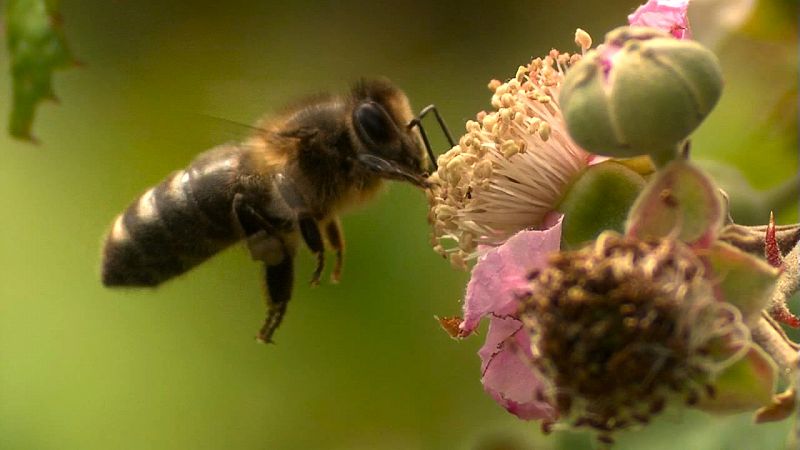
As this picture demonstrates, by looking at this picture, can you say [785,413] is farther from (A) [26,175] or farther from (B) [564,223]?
(A) [26,175]

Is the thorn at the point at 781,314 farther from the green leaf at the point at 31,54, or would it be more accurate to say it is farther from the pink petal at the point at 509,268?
the green leaf at the point at 31,54

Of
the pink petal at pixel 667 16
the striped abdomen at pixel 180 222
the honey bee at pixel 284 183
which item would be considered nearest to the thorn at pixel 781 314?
the pink petal at pixel 667 16

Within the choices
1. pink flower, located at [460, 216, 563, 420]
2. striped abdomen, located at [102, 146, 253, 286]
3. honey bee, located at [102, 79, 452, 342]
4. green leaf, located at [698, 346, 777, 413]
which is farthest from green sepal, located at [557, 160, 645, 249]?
striped abdomen, located at [102, 146, 253, 286]

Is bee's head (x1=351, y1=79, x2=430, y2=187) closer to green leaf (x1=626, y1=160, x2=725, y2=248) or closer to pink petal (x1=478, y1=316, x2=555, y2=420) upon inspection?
pink petal (x1=478, y1=316, x2=555, y2=420)

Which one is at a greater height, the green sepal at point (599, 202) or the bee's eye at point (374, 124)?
the bee's eye at point (374, 124)

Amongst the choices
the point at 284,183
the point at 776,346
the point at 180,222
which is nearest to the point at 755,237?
the point at 776,346
